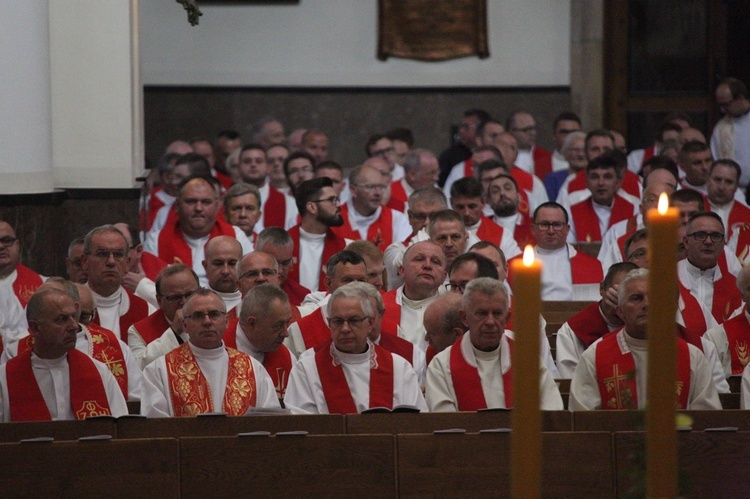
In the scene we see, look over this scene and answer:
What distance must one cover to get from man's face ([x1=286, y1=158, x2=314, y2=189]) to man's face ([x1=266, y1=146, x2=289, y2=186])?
72 centimetres

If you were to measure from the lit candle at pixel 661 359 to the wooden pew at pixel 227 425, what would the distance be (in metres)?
2.90

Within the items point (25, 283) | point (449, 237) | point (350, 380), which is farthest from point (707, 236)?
point (25, 283)

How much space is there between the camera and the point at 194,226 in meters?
8.29

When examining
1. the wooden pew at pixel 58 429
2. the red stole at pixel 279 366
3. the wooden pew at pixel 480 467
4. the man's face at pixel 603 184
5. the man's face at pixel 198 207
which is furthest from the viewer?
the man's face at pixel 603 184

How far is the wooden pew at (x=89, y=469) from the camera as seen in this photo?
397cm

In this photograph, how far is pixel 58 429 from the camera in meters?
4.45

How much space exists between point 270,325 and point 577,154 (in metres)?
5.93

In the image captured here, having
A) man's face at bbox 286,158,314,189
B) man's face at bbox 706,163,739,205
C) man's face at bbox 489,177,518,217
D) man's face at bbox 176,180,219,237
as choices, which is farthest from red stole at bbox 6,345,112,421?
man's face at bbox 706,163,739,205

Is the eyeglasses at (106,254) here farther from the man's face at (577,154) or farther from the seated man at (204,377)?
the man's face at (577,154)

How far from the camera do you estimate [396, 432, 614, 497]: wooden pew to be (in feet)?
13.4

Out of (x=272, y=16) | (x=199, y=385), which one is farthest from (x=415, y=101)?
(x=199, y=385)

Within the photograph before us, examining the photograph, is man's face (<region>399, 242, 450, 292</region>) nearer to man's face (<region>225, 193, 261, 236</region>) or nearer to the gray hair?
the gray hair

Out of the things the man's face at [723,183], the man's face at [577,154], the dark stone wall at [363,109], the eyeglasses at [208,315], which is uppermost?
the dark stone wall at [363,109]

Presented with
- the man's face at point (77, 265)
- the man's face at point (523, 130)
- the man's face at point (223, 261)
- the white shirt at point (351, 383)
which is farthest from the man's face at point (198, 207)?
the man's face at point (523, 130)
